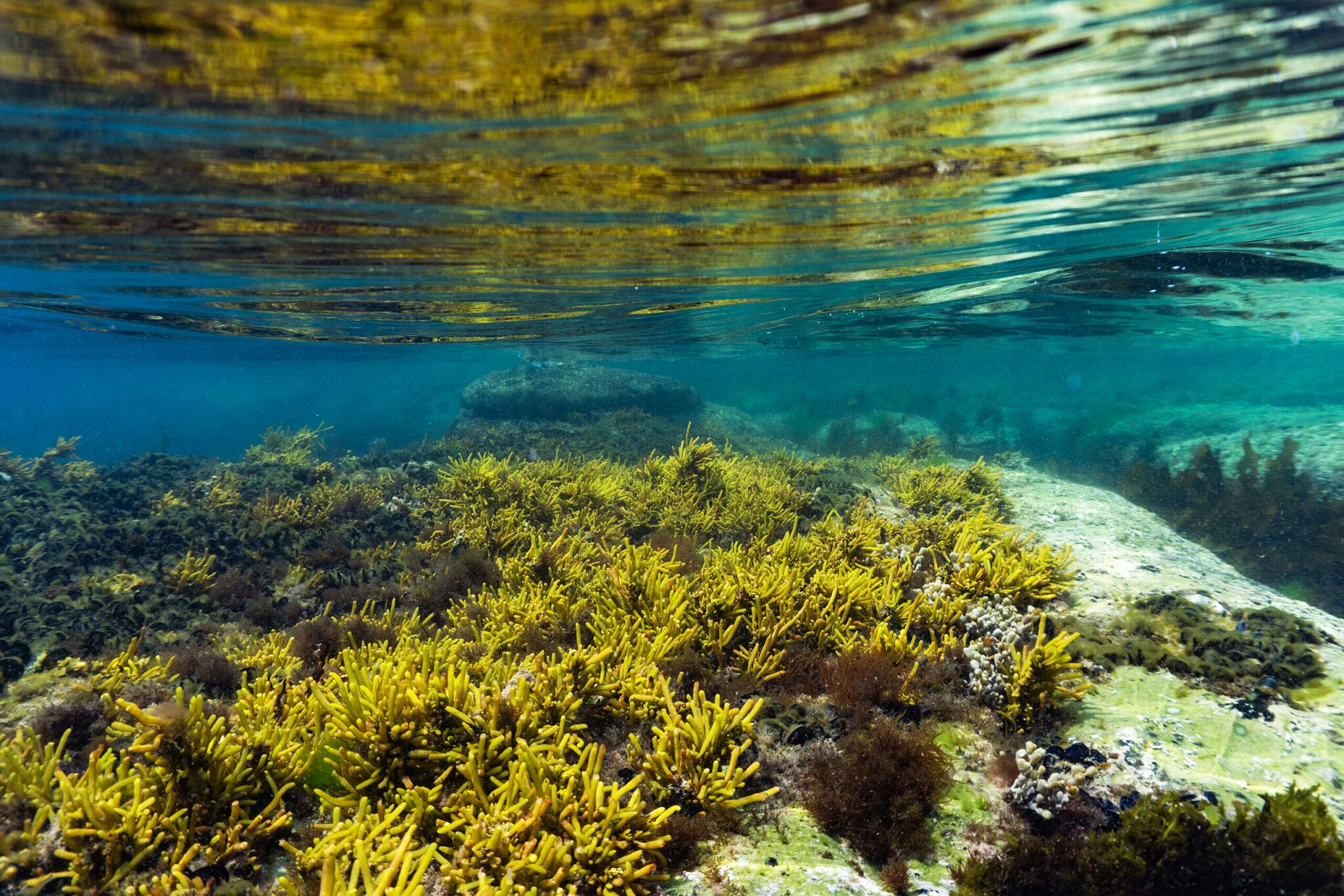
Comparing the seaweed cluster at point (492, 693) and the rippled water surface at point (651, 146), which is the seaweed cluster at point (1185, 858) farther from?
the rippled water surface at point (651, 146)

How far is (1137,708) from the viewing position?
4.71 m

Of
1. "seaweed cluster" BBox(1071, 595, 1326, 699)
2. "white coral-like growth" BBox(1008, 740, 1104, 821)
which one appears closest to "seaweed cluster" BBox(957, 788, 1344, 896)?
"white coral-like growth" BBox(1008, 740, 1104, 821)

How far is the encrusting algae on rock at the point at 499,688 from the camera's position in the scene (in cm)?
317

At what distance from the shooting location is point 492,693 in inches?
163

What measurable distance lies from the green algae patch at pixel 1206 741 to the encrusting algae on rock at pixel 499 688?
39 cm

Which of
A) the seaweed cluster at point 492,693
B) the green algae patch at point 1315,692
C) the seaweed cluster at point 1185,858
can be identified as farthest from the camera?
the green algae patch at point 1315,692

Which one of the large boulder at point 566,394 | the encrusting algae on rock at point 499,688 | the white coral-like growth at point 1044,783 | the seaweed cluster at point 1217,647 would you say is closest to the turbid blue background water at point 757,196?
the large boulder at point 566,394

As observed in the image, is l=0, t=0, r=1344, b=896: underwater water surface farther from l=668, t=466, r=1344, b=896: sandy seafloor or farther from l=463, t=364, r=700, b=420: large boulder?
l=463, t=364, r=700, b=420: large boulder

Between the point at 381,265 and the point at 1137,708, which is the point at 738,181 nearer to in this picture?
the point at 1137,708

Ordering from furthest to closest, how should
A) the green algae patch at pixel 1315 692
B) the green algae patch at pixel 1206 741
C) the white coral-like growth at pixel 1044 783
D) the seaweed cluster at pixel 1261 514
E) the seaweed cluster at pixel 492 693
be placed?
1. the seaweed cluster at pixel 1261 514
2. the green algae patch at pixel 1315 692
3. the green algae patch at pixel 1206 741
4. the white coral-like growth at pixel 1044 783
5. the seaweed cluster at pixel 492 693

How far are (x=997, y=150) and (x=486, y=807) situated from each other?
9546 mm

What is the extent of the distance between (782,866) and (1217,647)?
504 cm

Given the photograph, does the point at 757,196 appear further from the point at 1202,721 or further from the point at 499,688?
the point at 1202,721

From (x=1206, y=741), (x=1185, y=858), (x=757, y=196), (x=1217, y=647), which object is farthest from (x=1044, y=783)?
(x=757, y=196)
